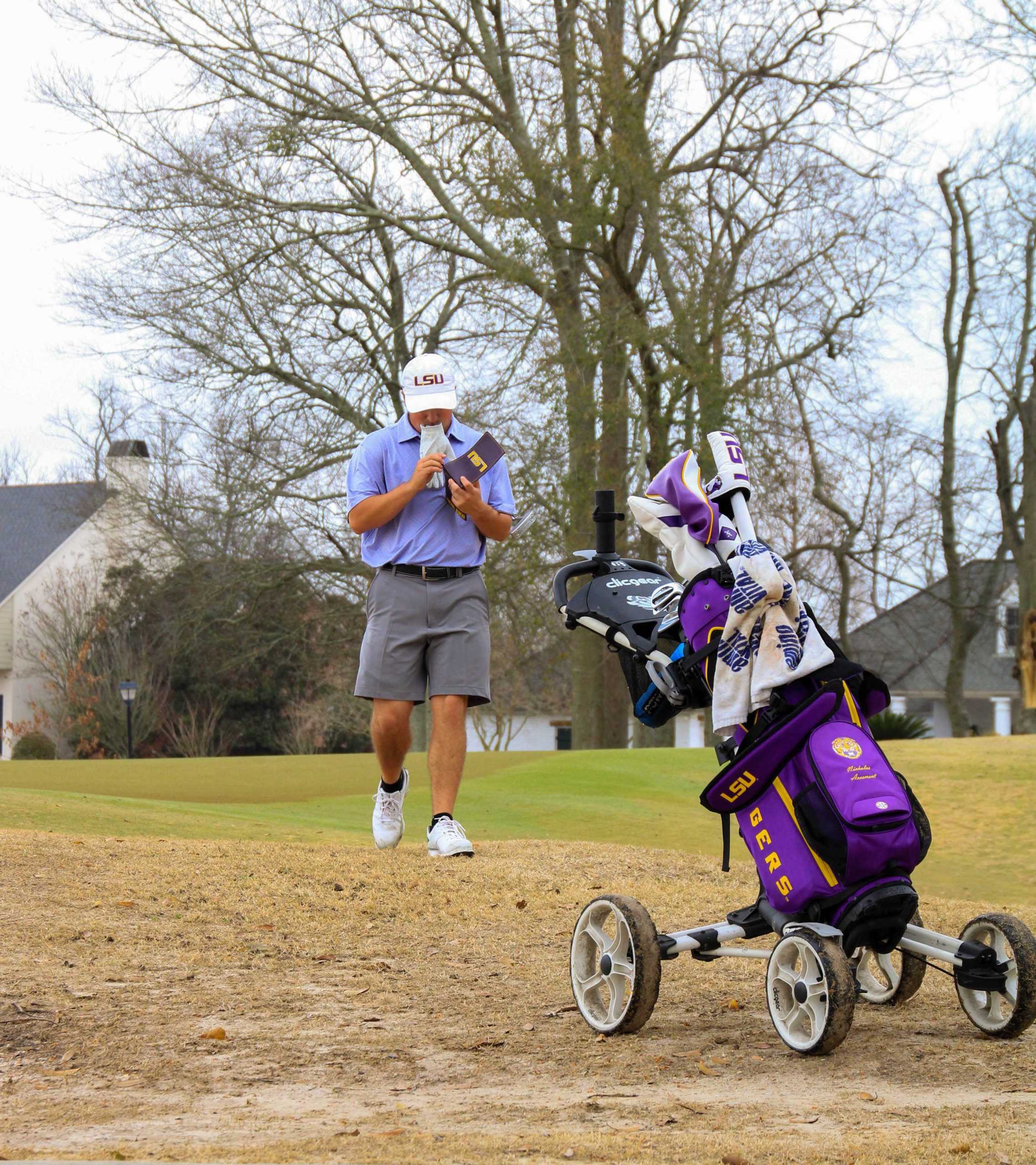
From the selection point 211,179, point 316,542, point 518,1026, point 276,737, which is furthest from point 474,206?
point 276,737

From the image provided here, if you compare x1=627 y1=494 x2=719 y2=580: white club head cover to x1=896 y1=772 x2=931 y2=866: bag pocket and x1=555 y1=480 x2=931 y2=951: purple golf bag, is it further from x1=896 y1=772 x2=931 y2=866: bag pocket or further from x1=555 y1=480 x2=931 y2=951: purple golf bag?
x1=896 y1=772 x2=931 y2=866: bag pocket

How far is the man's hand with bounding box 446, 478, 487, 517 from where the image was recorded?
6.06 meters

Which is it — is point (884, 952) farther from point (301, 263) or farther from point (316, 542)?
point (316, 542)

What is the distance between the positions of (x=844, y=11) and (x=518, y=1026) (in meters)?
19.6

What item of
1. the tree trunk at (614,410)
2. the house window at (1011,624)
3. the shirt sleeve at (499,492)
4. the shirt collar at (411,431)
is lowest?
the shirt sleeve at (499,492)

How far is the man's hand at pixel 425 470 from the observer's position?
6039 millimetres

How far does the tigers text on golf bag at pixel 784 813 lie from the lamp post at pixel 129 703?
2706 cm

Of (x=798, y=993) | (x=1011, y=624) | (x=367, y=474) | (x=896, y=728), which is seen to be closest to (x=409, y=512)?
(x=367, y=474)

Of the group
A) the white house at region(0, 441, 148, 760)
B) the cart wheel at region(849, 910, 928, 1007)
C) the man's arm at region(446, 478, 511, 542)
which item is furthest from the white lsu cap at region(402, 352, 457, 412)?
the white house at region(0, 441, 148, 760)

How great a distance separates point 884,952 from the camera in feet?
12.9

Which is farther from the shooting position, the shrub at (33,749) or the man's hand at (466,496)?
the shrub at (33,749)

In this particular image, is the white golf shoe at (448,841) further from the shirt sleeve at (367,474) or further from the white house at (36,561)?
the white house at (36,561)

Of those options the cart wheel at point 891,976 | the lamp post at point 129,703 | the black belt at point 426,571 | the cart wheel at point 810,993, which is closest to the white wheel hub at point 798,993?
the cart wheel at point 810,993

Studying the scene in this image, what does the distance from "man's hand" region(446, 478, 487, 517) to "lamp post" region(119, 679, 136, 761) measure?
991 inches
